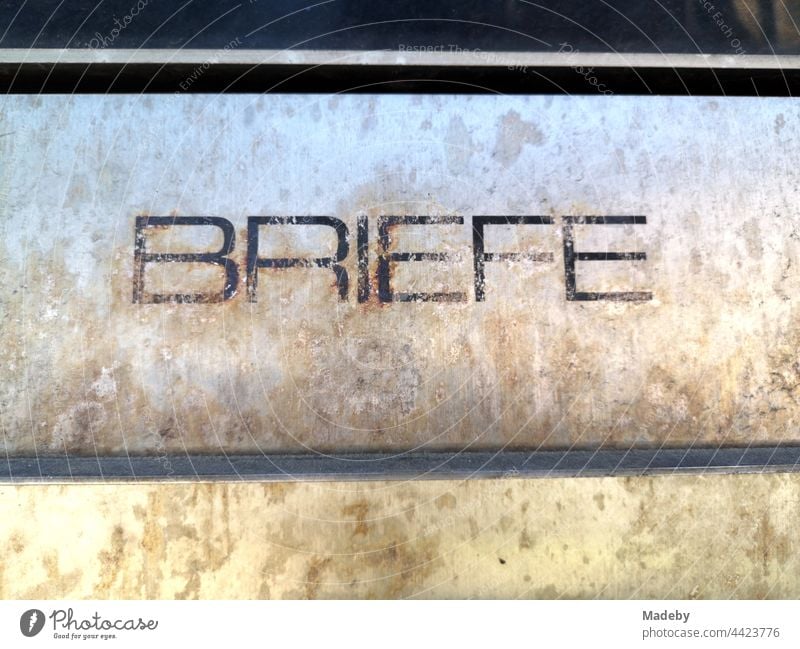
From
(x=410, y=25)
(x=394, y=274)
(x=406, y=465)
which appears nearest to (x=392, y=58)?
(x=410, y=25)

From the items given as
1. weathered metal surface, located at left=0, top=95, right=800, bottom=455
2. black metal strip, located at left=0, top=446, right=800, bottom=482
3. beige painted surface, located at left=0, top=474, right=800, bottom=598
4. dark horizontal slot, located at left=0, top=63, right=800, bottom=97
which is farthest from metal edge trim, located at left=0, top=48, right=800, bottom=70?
beige painted surface, located at left=0, top=474, right=800, bottom=598

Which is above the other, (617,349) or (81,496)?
(617,349)

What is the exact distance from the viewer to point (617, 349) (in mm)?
2549

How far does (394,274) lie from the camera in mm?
2580

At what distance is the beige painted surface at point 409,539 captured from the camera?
2.29 metres

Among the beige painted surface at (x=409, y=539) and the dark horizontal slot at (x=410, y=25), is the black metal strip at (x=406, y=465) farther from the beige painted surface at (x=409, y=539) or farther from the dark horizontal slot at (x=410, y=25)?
the dark horizontal slot at (x=410, y=25)

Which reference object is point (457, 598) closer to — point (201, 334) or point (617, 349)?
point (617, 349)

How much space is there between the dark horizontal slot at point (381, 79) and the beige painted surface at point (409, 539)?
2.01 meters

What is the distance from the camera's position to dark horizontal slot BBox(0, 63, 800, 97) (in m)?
2.67

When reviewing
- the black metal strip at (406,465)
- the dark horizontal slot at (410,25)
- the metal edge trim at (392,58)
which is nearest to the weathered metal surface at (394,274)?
the black metal strip at (406,465)

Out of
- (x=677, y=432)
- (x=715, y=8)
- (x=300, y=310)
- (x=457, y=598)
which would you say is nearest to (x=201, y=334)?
(x=300, y=310)

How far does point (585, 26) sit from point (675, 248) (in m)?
1.27

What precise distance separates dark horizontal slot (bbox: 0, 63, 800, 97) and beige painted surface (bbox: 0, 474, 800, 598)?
2008mm

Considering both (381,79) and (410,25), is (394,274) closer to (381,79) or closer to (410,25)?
(381,79)
